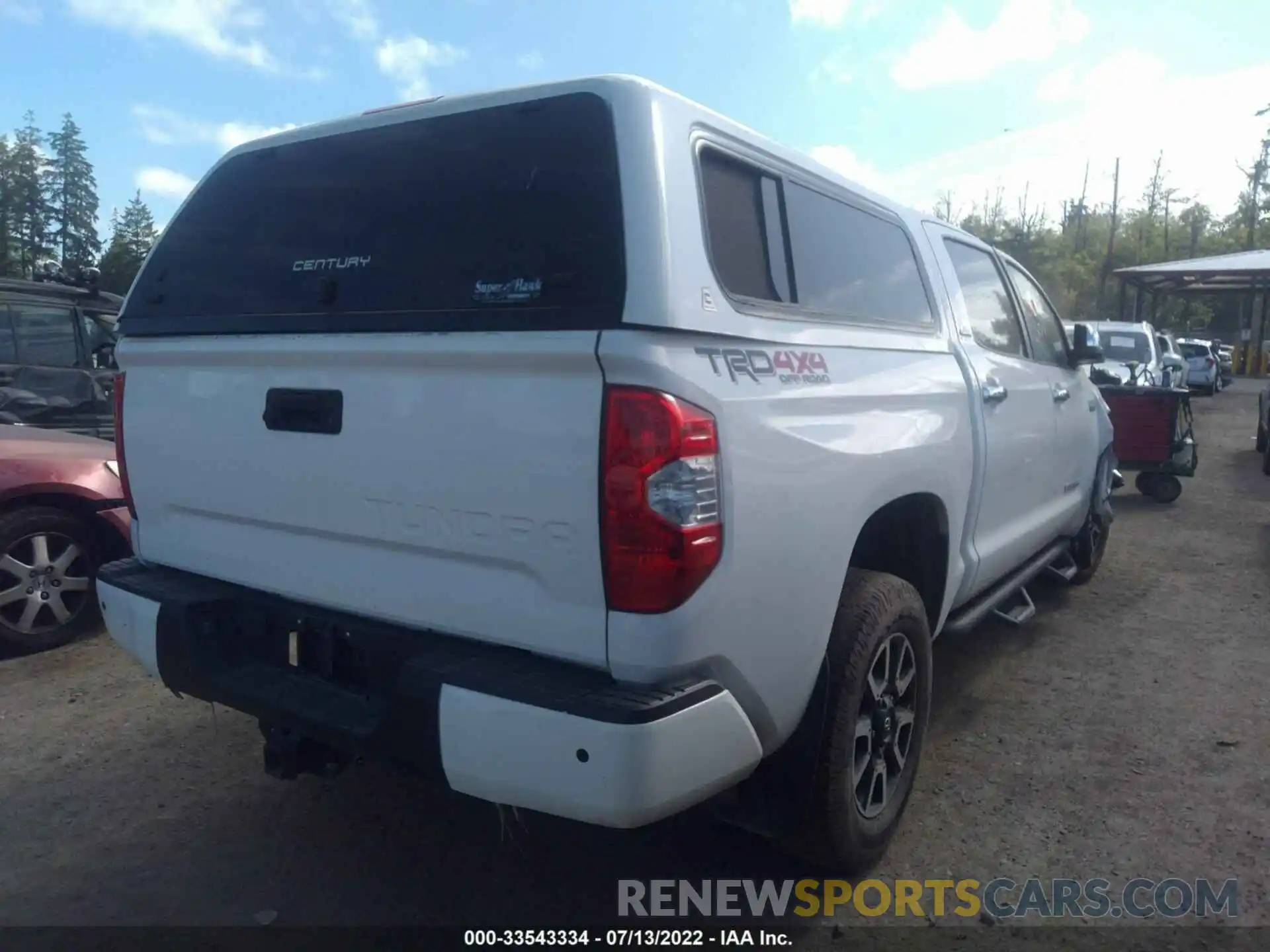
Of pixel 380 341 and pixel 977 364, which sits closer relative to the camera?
pixel 380 341

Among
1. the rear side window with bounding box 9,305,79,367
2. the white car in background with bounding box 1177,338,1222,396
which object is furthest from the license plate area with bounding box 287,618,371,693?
the white car in background with bounding box 1177,338,1222,396

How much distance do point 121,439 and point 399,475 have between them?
1284 mm

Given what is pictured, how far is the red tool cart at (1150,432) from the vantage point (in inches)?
351

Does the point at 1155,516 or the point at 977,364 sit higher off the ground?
the point at 977,364

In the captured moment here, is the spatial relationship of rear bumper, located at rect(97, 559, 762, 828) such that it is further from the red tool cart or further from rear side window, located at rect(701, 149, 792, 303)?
the red tool cart

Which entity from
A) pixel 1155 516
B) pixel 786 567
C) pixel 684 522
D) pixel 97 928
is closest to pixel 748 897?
pixel 786 567

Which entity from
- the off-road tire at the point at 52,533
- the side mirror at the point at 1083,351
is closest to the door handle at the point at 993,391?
the side mirror at the point at 1083,351

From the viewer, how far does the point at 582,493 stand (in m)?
2.11

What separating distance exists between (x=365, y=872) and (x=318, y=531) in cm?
110

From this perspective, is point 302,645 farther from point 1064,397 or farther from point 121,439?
point 1064,397

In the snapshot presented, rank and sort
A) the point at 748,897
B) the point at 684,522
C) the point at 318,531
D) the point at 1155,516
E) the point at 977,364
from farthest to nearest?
the point at 1155,516
the point at 977,364
the point at 748,897
the point at 318,531
the point at 684,522

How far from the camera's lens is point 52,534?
4719mm

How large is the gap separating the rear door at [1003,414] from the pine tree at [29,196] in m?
46.7

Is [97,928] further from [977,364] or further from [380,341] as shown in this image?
[977,364]
